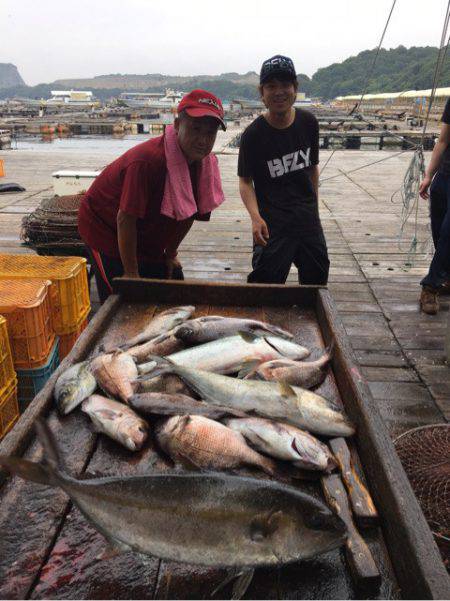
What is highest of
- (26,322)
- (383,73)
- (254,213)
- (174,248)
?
(383,73)

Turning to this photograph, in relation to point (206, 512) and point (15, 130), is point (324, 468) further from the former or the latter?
point (15, 130)

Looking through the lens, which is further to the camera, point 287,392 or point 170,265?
point 170,265

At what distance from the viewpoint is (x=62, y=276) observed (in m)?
4.26

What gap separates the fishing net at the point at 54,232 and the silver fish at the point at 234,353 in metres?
3.64

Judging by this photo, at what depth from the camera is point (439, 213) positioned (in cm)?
577

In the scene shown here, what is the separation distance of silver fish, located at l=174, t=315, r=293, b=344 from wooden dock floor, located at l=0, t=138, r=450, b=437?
141cm

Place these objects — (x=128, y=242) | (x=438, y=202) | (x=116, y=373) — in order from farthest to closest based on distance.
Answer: (x=438, y=202) < (x=128, y=242) < (x=116, y=373)

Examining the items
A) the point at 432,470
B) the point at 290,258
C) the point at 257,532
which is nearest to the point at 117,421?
the point at 257,532

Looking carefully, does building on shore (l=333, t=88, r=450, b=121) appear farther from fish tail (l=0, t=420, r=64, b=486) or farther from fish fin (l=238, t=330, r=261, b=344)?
fish tail (l=0, t=420, r=64, b=486)

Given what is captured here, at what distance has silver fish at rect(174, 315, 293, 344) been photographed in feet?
9.57

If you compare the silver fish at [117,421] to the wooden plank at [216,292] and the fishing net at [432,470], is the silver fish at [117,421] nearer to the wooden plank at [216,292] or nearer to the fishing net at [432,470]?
the wooden plank at [216,292]

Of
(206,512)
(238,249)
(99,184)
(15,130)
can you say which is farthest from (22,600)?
(15,130)

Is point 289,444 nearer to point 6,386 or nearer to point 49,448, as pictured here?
point 49,448

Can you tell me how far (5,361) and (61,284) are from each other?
1.01m
